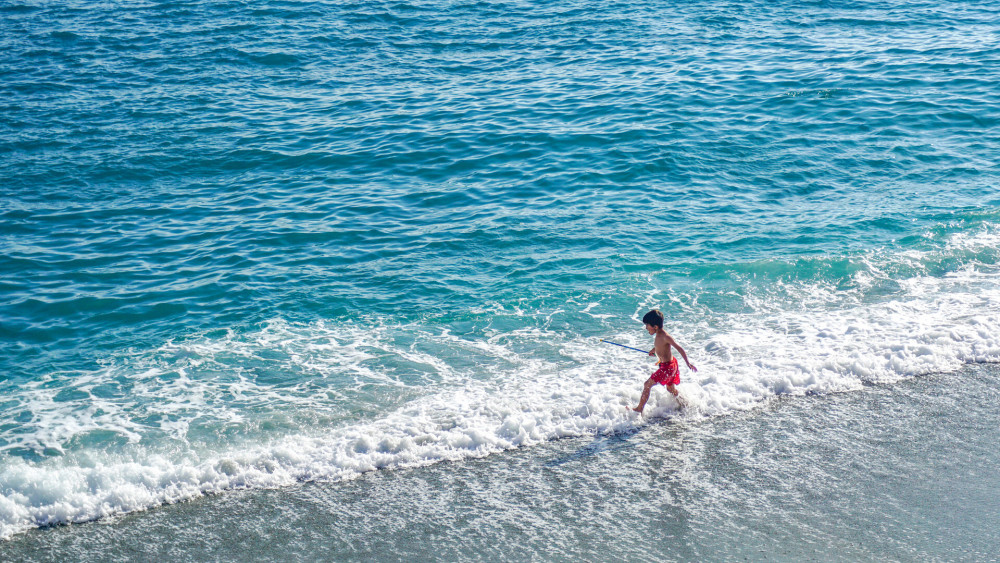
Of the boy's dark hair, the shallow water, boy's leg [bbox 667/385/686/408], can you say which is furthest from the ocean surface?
the boy's dark hair

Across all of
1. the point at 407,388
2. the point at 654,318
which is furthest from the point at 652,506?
the point at 407,388

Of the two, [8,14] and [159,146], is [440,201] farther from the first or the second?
[8,14]

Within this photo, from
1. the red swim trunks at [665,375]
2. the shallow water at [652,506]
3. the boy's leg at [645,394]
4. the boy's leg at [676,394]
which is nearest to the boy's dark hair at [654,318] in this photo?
the red swim trunks at [665,375]

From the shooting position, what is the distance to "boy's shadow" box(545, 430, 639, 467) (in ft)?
26.5

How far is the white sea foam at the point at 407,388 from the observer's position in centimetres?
806

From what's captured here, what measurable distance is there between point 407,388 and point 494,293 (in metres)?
2.85

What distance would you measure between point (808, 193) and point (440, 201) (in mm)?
6851

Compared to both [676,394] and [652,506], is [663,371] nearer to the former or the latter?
[676,394]

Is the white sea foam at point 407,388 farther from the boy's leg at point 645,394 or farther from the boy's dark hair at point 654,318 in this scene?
the boy's dark hair at point 654,318

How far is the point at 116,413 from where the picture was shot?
9.23m

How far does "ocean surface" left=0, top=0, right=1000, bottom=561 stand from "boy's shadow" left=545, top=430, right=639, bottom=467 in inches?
2.2

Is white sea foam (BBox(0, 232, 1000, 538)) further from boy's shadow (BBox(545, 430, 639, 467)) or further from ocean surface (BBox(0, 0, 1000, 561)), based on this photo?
boy's shadow (BBox(545, 430, 639, 467))

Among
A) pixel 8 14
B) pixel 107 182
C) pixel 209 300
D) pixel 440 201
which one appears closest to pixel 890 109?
pixel 440 201

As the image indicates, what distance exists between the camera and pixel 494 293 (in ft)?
39.4
